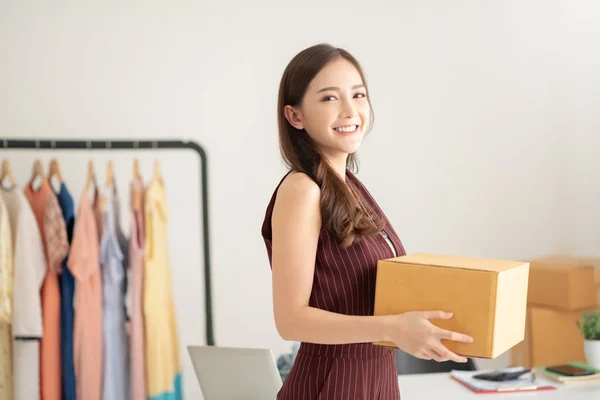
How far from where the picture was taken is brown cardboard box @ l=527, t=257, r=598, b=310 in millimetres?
3551

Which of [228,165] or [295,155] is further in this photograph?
[228,165]

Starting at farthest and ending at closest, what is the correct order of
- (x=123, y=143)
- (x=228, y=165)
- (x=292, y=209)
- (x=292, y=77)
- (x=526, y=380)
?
(x=228, y=165) < (x=123, y=143) < (x=526, y=380) < (x=292, y=77) < (x=292, y=209)

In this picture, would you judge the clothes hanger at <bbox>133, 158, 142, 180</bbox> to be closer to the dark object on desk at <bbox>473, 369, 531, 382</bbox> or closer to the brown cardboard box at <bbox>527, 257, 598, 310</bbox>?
the dark object on desk at <bbox>473, 369, 531, 382</bbox>

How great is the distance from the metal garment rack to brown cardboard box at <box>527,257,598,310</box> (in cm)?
155

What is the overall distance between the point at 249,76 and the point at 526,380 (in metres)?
1.93

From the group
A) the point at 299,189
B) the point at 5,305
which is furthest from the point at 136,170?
the point at 299,189

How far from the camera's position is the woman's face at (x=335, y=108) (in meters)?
1.44

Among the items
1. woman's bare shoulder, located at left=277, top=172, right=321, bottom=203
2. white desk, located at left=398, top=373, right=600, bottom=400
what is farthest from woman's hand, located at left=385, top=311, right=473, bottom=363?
white desk, located at left=398, top=373, right=600, bottom=400

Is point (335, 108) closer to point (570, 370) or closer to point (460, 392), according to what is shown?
point (460, 392)

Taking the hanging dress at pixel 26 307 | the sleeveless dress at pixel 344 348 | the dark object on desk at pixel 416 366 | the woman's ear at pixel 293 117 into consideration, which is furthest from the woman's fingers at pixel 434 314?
the hanging dress at pixel 26 307

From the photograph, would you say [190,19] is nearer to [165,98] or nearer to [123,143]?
[165,98]

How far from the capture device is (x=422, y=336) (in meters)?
1.28

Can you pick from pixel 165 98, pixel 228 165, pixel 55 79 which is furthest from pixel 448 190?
pixel 55 79

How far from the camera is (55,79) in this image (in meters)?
3.41
